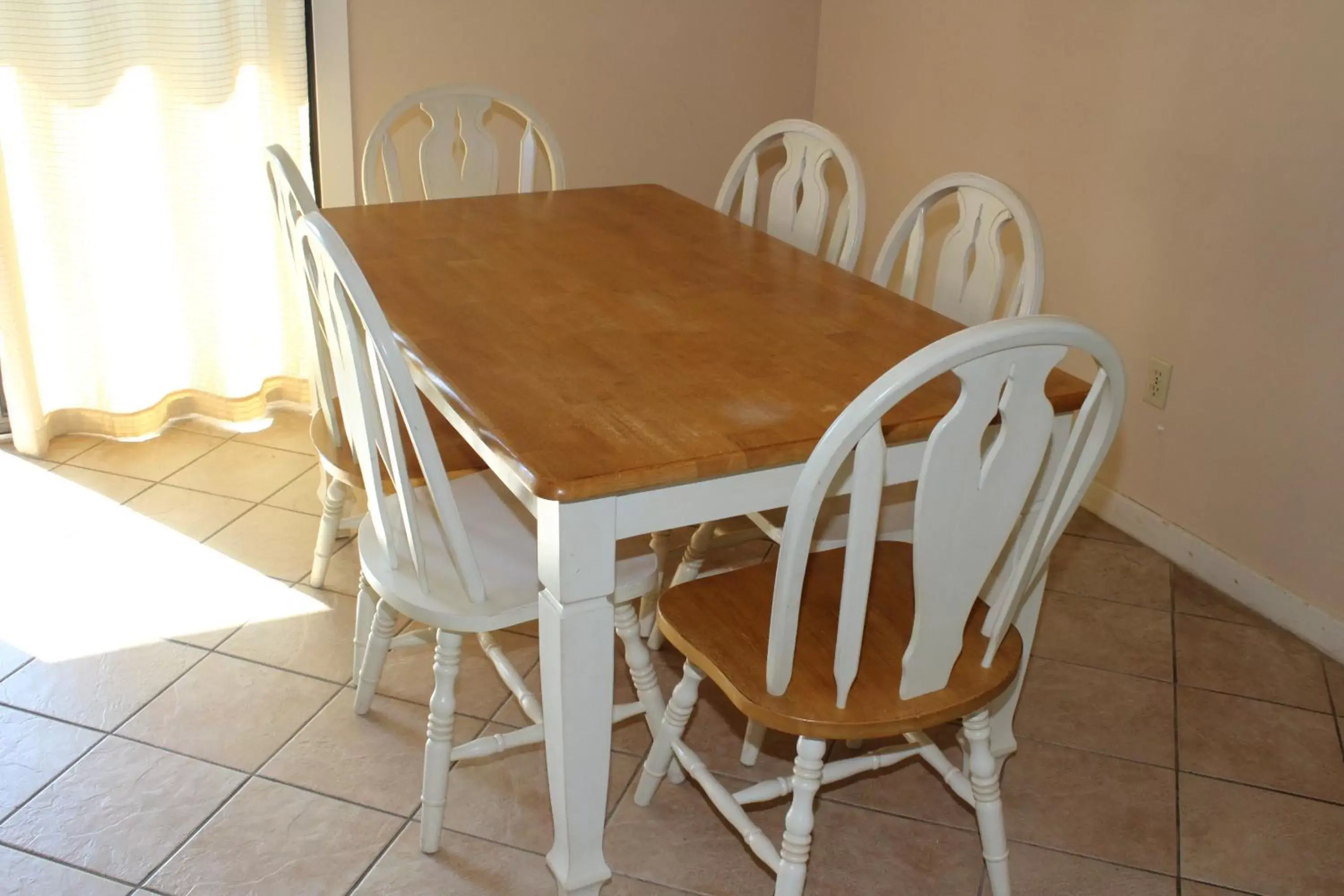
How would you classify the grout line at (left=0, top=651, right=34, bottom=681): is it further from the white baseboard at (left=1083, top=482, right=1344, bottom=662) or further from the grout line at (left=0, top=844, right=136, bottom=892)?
the white baseboard at (left=1083, top=482, right=1344, bottom=662)

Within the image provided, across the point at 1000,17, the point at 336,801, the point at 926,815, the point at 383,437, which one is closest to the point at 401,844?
the point at 336,801

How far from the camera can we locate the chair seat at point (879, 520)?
202 centimetres

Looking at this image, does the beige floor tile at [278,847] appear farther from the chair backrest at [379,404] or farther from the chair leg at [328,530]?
the chair leg at [328,530]

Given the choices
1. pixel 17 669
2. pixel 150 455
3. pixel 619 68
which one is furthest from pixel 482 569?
pixel 619 68

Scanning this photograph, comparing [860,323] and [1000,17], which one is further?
[1000,17]

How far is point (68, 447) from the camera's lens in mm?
3078

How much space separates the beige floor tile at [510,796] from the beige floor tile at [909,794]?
36cm

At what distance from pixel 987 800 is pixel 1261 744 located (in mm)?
745

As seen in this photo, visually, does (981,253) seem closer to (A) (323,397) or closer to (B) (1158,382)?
(B) (1158,382)

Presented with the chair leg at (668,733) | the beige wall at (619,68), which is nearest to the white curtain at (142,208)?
the beige wall at (619,68)

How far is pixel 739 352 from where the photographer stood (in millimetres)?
1789

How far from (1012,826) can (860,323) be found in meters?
0.82

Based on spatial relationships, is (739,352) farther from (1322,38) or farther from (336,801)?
(1322,38)

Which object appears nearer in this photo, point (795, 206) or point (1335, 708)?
point (1335, 708)
